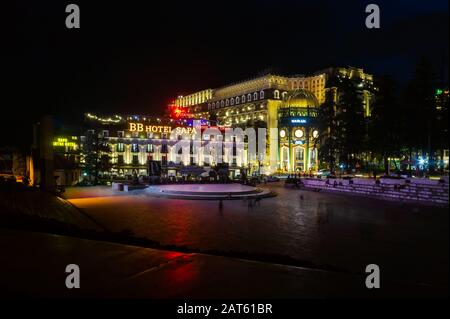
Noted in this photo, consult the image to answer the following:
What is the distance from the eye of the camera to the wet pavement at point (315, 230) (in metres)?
11.5

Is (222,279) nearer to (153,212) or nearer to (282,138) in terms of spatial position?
(153,212)

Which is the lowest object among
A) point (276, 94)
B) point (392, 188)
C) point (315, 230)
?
point (315, 230)

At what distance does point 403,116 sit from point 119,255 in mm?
42487

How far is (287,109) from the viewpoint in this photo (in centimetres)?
10244

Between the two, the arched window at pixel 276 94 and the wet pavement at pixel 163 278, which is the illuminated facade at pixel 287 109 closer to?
the arched window at pixel 276 94

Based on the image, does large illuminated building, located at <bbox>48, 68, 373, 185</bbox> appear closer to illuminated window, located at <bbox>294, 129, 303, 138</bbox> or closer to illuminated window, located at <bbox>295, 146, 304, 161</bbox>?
illuminated window, located at <bbox>294, 129, 303, 138</bbox>

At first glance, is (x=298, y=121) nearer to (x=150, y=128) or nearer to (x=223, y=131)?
(x=223, y=131)

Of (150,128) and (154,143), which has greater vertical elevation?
(150,128)

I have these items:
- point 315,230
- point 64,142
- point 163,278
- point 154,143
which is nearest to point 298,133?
point 154,143

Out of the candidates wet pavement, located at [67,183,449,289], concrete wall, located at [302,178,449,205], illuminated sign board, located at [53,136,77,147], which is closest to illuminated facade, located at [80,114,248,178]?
illuminated sign board, located at [53,136,77,147]

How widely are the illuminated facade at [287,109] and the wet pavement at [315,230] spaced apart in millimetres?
67159

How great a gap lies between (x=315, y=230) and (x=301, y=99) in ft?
295

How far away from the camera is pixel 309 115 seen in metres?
99.2

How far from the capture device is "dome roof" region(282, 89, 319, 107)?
332 ft
